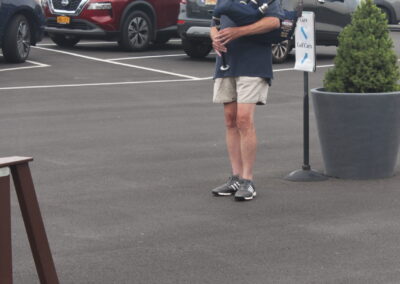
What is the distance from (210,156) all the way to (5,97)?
522cm

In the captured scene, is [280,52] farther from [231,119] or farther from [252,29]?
[252,29]

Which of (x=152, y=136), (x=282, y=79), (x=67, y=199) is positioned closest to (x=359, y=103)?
(x=67, y=199)

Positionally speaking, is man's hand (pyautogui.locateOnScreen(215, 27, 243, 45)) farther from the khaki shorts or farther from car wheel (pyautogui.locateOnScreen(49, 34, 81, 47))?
car wheel (pyautogui.locateOnScreen(49, 34, 81, 47))

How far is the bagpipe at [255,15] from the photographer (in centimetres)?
839

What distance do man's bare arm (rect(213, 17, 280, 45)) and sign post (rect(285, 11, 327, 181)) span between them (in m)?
0.80

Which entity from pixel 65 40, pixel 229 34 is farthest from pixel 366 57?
pixel 65 40

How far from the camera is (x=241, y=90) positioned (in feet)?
28.0

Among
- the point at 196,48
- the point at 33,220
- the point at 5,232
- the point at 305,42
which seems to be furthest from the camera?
the point at 196,48

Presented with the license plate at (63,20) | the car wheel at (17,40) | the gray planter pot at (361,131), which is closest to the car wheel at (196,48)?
the license plate at (63,20)

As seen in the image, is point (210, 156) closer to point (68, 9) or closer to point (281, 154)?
point (281, 154)

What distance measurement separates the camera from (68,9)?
21562 mm

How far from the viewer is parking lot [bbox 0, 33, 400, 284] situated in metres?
6.61

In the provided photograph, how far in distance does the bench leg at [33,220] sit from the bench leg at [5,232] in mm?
133

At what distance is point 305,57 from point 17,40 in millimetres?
10563
